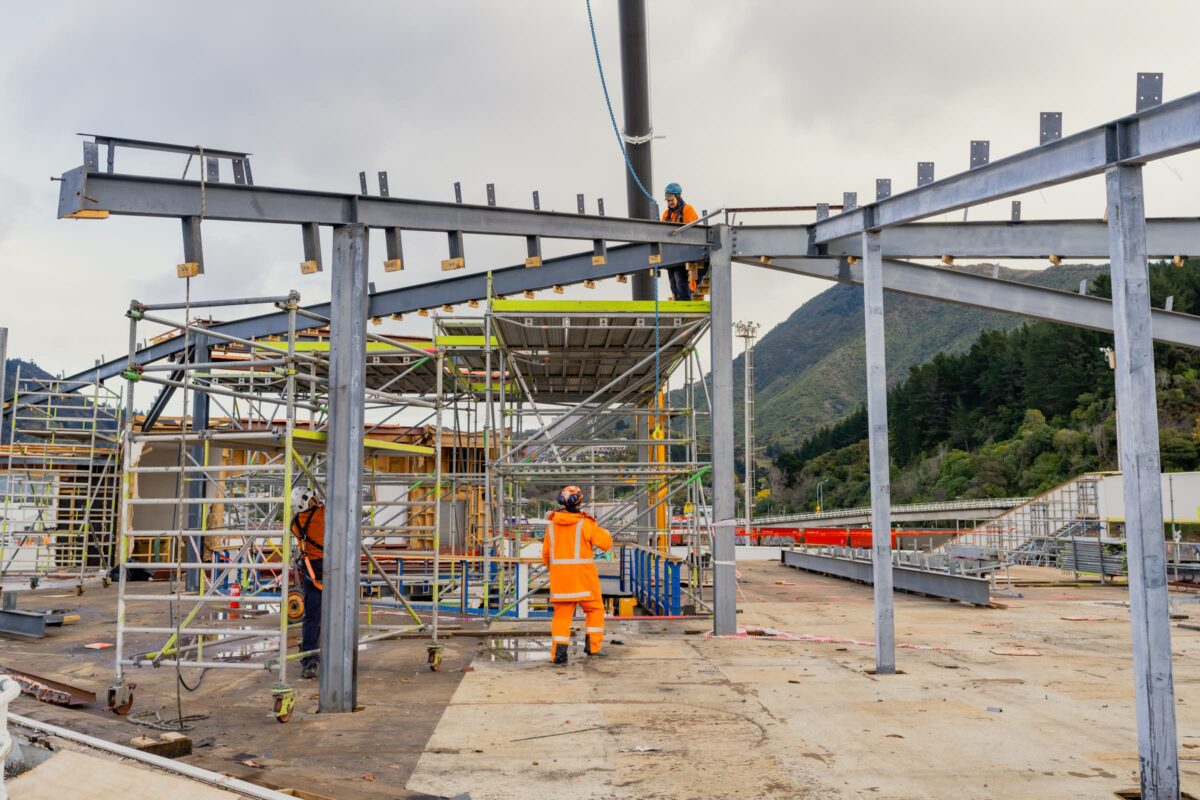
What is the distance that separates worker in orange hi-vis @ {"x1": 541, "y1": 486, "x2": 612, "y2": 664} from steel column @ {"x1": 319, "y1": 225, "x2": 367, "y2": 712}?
2584 mm

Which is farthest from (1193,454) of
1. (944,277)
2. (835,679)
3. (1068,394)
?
(835,679)

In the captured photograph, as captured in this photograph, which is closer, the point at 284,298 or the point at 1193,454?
the point at 284,298

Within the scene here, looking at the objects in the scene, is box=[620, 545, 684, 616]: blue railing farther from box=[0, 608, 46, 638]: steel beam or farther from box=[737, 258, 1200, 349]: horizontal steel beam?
box=[0, 608, 46, 638]: steel beam

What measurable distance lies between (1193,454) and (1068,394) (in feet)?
64.4

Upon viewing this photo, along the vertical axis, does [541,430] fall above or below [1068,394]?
below

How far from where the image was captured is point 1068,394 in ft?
222

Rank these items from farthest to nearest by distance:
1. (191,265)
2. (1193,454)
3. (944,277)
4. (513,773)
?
1. (1193,454)
2. (944,277)
3. (191,265)
4. (513,773)

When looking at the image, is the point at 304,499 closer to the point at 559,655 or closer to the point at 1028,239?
the point at 559,655

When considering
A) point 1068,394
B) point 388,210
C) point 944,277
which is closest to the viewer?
point 388,210

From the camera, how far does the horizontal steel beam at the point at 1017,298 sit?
11320 mm

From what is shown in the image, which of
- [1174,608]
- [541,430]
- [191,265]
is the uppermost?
[191,265]

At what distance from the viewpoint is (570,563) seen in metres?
9.80

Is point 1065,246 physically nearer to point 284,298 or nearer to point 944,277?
point 944,277

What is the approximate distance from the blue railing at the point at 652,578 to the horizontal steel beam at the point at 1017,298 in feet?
16.3
